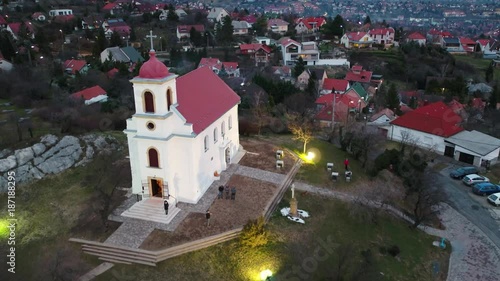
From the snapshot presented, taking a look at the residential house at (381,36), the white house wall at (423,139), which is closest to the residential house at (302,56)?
the residential house at (381,36)

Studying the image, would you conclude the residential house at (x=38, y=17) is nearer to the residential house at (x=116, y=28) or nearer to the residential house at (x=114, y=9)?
the residential house at (x=116, y=28)

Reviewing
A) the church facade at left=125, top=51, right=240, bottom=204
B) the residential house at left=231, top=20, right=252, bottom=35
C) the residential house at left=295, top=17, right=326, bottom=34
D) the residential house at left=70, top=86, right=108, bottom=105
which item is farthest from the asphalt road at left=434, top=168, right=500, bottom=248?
the residential house at left=295, top=17, right=326, bottom=34

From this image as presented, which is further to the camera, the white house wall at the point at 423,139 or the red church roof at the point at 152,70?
the white house wall at the point at 423,139

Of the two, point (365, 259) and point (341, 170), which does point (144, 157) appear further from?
point (341, 170)

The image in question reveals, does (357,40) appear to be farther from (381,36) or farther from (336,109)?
(336,109)

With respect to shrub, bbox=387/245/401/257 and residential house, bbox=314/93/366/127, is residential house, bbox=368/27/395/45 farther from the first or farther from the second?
shrub, bbox=387/245/401/257

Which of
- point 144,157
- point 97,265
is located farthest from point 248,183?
point 97,265
